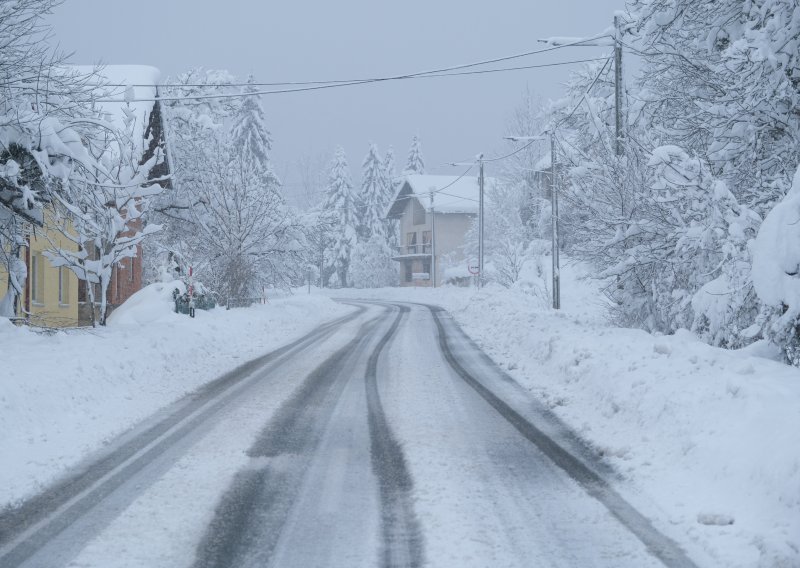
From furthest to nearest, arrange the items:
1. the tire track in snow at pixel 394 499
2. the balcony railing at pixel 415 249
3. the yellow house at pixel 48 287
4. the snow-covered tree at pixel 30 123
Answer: the balcony railing at pixel 415 249 → the yellow house at pixel 48 287 → the snow-covered tree at pixel 30 123 → the tire track in snow at pixel 394 499

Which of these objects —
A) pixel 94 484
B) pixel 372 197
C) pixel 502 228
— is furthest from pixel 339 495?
pixel 372 197

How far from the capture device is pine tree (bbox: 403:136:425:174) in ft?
293

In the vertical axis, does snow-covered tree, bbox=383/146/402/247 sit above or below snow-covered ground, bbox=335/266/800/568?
above

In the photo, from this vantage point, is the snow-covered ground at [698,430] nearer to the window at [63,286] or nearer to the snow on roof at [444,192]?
the window at [63,286]

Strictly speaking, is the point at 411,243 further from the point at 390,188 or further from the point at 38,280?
the point at 38,280

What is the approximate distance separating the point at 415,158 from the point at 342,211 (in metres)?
14.1

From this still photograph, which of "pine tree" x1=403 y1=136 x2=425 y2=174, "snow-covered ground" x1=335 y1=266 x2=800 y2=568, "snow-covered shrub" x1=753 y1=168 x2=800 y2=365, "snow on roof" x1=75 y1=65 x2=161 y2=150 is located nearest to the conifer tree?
"pine tree" x1=403 y1=136 x2=425 y2=174

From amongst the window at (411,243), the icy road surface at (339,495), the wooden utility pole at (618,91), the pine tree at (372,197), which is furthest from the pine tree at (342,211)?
the icy road surface at (339,495)

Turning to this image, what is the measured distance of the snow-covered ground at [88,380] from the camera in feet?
23.7

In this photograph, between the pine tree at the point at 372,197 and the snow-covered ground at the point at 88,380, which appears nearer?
the snow-covered ground at the point at 88,380

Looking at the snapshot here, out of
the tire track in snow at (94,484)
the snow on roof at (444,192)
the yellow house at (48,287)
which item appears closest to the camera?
the tire track in snow at (94,484)

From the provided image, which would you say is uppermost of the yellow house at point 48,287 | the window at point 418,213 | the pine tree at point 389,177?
the pine tree at point 389,177

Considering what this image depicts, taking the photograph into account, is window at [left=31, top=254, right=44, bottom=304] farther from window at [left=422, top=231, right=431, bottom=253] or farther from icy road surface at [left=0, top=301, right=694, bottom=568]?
window at [left=422, top=231, right=431, bottom=253]

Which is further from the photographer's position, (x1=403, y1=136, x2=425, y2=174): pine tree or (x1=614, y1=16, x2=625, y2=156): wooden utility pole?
(x1=403, y1=136, x2=425, y2=174): pine tree
